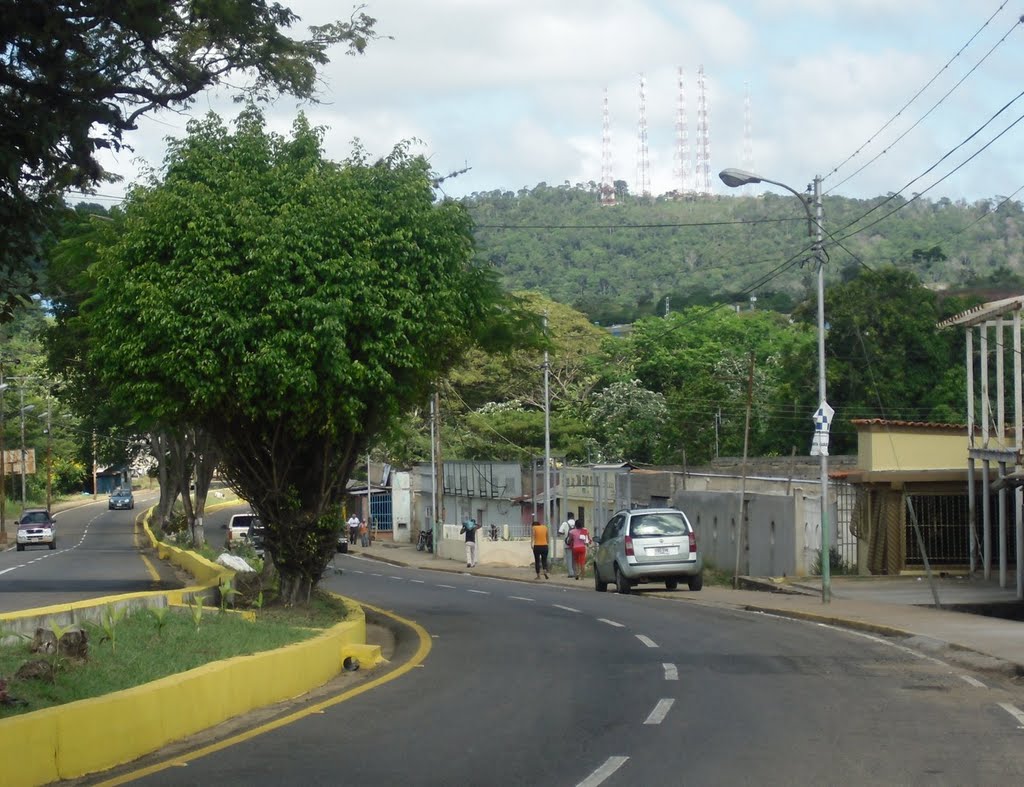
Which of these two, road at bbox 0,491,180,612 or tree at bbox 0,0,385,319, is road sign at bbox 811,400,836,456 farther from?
tree at bbox 0,0,385,319

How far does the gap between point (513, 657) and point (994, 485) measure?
12.3m

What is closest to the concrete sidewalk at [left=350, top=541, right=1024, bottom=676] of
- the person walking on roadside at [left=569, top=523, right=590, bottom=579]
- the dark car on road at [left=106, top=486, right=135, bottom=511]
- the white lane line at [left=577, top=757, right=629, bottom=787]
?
the person walking on roadside at [left=569, top=523, right=590, bottom=579]

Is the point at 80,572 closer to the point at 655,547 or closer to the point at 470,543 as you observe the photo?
the point at 470,543

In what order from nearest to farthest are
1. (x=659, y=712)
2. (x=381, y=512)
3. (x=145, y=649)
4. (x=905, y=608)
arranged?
(x=659, y=712), (x=145, y=649), (x=905, y=608), (x=381, y=512)

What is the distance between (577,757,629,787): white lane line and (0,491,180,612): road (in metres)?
14.6

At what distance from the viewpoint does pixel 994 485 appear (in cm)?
2409

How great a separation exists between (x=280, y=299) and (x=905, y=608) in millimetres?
12017

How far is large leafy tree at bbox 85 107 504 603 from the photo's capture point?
16.8 meters

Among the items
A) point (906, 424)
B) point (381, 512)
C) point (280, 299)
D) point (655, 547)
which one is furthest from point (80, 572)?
point (381, 512)

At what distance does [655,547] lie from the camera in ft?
91.7

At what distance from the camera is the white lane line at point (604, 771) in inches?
332

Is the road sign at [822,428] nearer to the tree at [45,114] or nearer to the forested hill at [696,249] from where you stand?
the tree at [45,114]

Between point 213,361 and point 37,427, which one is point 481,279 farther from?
point 37,427

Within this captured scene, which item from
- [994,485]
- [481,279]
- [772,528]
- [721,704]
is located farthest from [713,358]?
[721,704]
